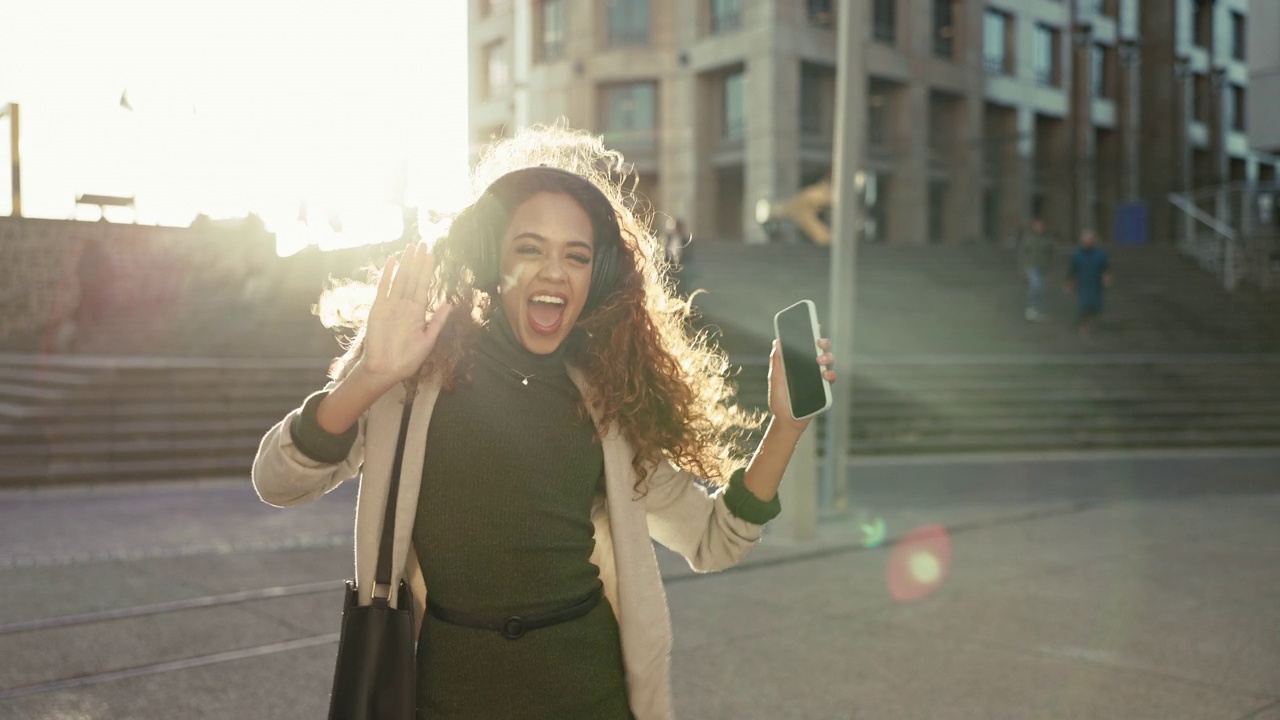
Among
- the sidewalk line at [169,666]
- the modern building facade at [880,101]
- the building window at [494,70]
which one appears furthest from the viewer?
the building window at [494,70]

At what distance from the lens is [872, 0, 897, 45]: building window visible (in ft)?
126

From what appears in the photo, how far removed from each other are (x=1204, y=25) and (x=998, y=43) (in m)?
14.3

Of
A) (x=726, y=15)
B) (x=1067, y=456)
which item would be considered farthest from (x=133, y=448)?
(x=726, y=15)

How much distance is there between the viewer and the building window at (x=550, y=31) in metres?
40.0

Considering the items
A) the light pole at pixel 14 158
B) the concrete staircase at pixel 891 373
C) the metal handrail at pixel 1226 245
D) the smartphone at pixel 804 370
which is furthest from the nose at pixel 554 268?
the metal handrail at pixel 1226 245

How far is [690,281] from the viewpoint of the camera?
1894 cm

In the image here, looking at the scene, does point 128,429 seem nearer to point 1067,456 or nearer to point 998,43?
A: point 1067,456

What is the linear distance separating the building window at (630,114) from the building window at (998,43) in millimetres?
12487

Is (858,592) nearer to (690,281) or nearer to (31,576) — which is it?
(31,576)

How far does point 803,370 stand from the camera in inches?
86.9

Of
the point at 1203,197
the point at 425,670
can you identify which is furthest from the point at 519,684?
the point at 1203,197

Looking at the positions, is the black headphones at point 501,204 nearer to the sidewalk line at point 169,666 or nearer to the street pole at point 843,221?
the sidewalk line at point 169,666

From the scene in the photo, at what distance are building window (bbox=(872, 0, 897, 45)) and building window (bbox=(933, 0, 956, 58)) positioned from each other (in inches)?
83.0

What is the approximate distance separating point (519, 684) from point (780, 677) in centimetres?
291
